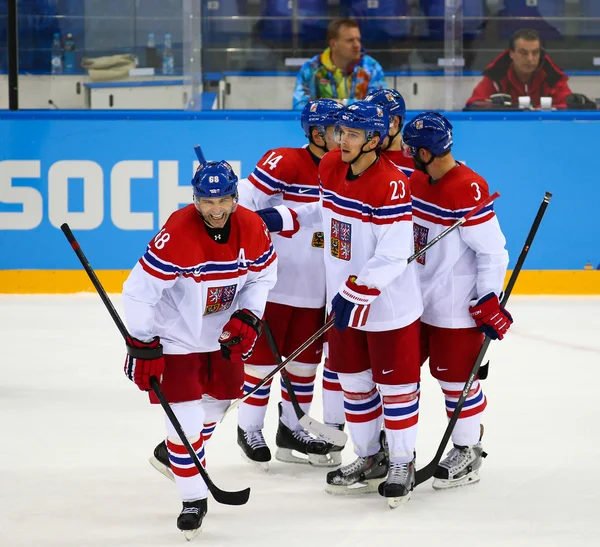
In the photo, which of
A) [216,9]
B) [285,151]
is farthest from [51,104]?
[285,151]

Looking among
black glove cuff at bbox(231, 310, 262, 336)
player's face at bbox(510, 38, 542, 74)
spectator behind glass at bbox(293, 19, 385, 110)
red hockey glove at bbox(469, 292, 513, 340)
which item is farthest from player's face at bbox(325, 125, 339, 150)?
player's face at bbox(510, 38, 542, 74)

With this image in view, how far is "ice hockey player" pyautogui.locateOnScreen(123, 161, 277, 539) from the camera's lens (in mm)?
2709

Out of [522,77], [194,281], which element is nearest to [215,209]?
[194,281]

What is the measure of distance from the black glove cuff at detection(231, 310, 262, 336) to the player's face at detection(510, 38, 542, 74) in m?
4.29

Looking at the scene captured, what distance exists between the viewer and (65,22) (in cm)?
655

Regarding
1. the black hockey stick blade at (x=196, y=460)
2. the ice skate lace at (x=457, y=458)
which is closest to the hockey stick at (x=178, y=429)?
the black hockey stick blade at (x=196, y=460)

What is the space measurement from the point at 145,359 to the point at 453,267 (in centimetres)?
104

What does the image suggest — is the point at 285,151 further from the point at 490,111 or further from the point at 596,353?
the point at 490,111

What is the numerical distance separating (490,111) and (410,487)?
3910 mm

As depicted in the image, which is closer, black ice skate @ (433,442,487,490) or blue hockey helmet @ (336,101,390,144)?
blue hockey helmet @ (336,101,390,144)

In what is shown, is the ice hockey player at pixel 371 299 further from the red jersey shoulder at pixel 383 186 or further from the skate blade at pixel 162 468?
the skate blade at pixel 162 468

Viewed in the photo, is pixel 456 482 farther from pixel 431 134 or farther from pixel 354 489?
pixel 431 134

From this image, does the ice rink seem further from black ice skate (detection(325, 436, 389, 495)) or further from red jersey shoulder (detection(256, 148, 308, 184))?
red jersey shoulder (detection(256, 148, 308, 184))

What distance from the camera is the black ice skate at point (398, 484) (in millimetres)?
3061
